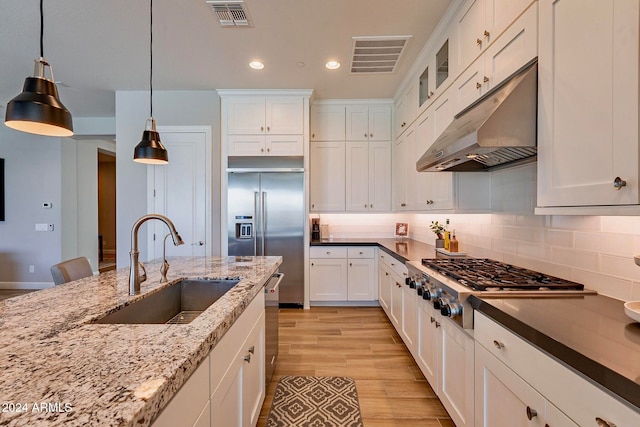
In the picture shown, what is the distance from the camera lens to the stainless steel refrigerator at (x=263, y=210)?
3686 millimetres

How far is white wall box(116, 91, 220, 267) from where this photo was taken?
12.3 feet

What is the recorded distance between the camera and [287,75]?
10.9ft

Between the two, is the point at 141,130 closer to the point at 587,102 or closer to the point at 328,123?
the point at 328,123

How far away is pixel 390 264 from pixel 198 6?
9.59 ft

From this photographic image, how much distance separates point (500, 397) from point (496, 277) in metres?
0.62

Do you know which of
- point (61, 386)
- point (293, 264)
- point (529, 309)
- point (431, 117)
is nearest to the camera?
point (61, 386)

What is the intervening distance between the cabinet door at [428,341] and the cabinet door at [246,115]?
2.93 m

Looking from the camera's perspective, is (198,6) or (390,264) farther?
(390,264)

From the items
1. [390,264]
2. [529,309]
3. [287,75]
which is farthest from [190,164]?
[529,309]

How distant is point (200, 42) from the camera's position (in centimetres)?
267

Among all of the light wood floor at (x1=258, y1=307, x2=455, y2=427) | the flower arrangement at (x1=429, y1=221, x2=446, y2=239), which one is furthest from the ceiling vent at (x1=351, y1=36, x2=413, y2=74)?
the light wood floor at (x1=258, y1=307, x2=455, y2=427)

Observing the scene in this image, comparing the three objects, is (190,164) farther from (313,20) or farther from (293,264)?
(313,20)

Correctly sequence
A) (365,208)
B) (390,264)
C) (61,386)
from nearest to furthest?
(61,386) < (390,264) < (365,208)

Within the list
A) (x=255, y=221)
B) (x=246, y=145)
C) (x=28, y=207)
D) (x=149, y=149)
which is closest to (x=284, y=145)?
(x=246, y=145)
